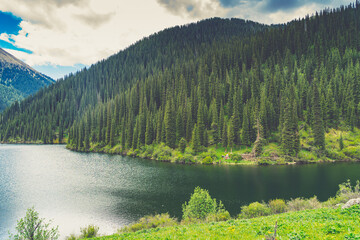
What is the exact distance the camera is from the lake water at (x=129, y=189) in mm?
37156

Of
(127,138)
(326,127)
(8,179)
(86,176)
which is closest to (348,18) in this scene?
(326,127)

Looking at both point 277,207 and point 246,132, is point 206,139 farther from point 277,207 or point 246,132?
point 277,207

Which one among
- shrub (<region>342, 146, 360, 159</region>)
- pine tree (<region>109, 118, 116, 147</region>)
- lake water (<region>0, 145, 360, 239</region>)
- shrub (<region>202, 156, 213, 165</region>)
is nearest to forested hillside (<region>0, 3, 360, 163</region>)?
pine tree (<region>109, 118, 116, 147</region>)

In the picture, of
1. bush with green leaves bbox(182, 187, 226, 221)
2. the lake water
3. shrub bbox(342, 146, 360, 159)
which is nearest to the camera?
bush with green leaves bbox(182, 187, 226, 221)

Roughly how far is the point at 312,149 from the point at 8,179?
109 meters

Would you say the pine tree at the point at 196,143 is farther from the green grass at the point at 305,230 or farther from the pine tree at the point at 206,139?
the green grass at the point at 305,230

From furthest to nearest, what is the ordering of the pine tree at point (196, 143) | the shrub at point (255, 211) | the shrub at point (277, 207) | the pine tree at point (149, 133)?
the pine tree at point (149, 133) < the pine tree at point (196, 143) < the shrub at point (277, 207) < the shrub at point (255, 211)

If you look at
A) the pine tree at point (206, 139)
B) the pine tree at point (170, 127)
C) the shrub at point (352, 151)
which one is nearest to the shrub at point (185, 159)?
the pine tree at point (206, 139)

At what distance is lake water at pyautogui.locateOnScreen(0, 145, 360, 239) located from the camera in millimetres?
37156

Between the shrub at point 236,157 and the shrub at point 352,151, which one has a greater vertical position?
the shrub at point 352,151

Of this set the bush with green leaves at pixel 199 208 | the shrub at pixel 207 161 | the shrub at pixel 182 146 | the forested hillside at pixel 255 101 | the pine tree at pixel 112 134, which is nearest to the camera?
the bush with green leaves at pixel 199 208

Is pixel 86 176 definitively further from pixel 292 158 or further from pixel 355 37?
pixel 355 37

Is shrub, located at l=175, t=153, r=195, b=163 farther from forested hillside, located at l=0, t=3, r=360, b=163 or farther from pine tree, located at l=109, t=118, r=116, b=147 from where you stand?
pine tree, located at l=109, t=118, r=116, b=147

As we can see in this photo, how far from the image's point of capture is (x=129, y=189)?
51281 mm
